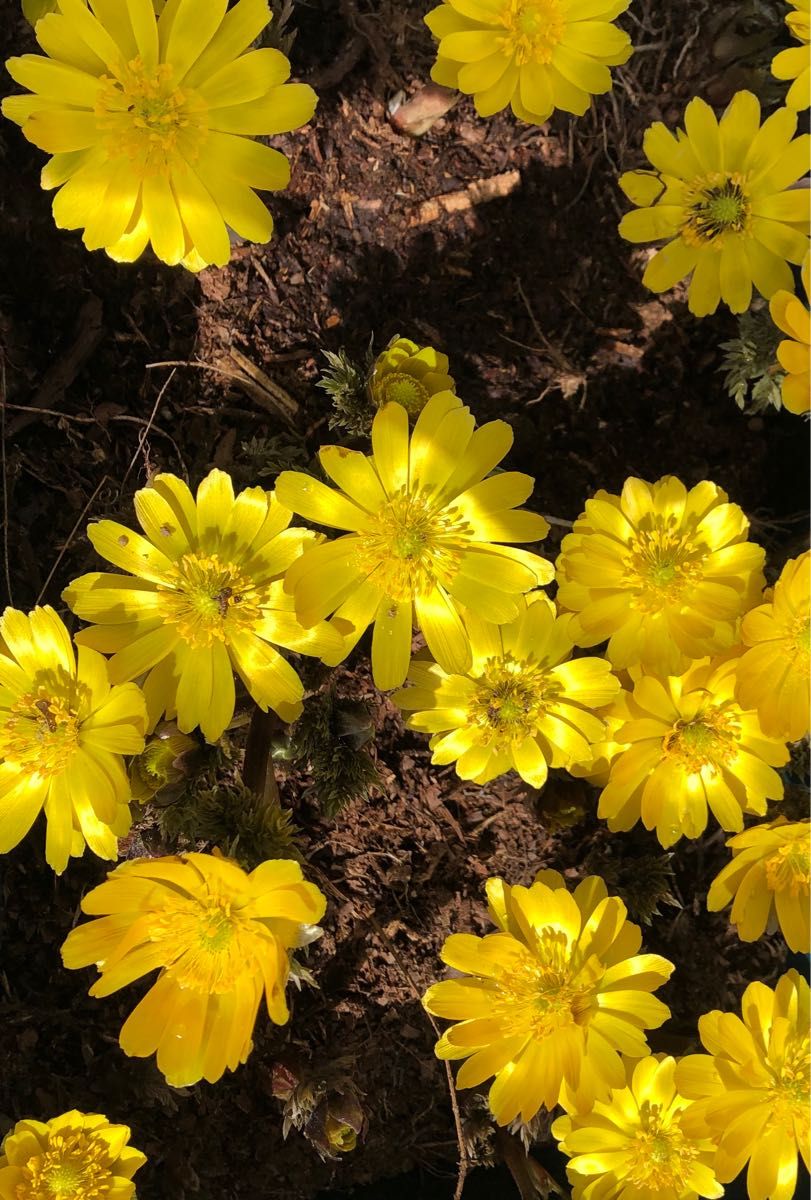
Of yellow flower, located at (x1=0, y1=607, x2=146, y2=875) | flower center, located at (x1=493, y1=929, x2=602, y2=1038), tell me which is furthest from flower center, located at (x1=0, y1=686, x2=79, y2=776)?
flower center, located at (x1=493, y1=929, x2=602, y2=1038)

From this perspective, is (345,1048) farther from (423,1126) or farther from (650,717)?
(650,717)

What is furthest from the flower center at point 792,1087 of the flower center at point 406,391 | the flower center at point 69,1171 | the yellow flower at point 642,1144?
the flower center at point 406,391

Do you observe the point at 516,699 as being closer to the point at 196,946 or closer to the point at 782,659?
the point at 782,659

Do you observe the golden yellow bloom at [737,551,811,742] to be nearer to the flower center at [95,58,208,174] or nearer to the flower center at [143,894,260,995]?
the flower center at [143,894,260,995]

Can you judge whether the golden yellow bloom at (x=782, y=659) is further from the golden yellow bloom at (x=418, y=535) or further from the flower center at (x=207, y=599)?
the flower center at (x=207, y=599)

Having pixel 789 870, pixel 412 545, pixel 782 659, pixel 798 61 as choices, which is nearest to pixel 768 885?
pixel 789 870

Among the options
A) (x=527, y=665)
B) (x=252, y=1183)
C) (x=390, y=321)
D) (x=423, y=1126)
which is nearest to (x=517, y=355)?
(x=390, y=321)
